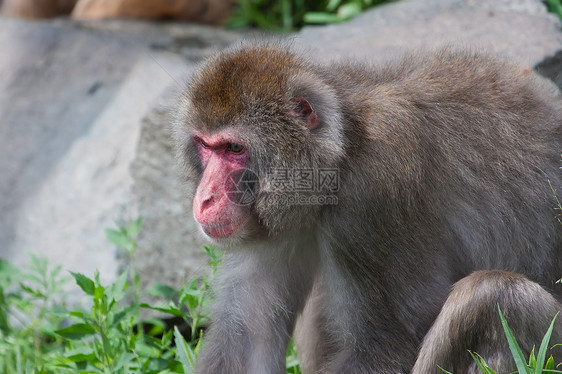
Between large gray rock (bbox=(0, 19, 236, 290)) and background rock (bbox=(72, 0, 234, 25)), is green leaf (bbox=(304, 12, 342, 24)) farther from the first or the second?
background rock (bbox=(72, 0, 234, 25))

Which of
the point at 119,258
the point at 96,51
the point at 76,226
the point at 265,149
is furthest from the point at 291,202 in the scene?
the point at 96,51

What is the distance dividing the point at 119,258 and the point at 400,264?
109 inches

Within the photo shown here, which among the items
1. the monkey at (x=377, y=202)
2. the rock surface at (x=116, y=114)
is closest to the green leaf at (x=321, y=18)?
the rock surface at (x=116, y=114)

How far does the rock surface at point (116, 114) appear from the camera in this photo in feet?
19.5

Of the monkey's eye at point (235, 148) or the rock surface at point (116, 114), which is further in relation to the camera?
the rock surface at point (116, 114)

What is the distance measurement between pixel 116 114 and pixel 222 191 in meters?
3.64

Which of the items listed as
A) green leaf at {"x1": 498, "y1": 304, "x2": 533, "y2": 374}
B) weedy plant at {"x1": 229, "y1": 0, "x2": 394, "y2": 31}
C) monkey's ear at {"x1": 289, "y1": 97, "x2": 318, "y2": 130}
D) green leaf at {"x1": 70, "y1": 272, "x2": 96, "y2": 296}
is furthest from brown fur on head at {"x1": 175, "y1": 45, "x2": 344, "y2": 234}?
weedy plant at {"x1": 229, "y1": 0, "x2": 394, "y2": 31}

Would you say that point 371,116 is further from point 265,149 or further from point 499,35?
point 499,35

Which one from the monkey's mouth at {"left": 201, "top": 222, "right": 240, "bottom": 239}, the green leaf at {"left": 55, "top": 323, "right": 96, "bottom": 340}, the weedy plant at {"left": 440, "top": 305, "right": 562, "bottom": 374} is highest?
the monkey's mouth at {"left": 201, "top": 222, "right": 240, "bottom": 239}

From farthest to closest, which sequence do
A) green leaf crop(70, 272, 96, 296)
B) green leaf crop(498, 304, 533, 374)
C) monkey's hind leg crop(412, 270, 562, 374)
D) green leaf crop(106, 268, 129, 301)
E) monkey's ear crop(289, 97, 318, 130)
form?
green leaf crop(106, 268, 129, 301)
green leaf crop(70, 272, 96, 296)
monkey's ear crop(289, 97, 318, 130)
monkey's hind leg crop(412, 270, 562, 374)
green leaf crop(498, 304, 533, 374)

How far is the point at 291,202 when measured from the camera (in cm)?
368

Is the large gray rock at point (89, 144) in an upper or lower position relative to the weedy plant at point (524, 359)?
lower

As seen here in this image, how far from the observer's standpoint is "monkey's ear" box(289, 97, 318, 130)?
12.1 ft

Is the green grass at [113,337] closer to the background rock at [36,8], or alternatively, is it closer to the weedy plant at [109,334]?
the weedy plant at [109,334]
